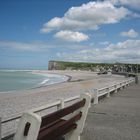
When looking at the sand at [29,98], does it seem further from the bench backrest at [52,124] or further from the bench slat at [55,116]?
the bench slat at [55,116]

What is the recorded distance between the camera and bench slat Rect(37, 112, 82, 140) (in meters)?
3.85

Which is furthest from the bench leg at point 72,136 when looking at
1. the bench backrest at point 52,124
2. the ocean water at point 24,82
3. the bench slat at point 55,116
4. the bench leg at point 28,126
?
the ocean water at point 24,82

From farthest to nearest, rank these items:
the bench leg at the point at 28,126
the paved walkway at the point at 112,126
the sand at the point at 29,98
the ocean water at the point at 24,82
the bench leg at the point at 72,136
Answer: the ocean water at the point at 24,82 < the sand at the point at 29,98 < the paved walkway at the point at 112,126 < the bench leg at the point at 72,136 < the bench leg at the point at 28,126

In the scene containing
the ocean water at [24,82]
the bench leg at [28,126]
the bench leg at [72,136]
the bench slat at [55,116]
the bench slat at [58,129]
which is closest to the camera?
the bench leg at [28,126]

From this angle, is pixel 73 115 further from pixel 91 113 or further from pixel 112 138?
pixel 91 113

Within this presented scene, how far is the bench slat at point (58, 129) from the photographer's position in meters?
3.85

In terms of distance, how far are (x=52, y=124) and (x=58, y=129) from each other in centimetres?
16

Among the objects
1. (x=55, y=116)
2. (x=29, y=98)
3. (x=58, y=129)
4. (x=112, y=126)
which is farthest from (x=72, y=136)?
→ (x=29, y=98)

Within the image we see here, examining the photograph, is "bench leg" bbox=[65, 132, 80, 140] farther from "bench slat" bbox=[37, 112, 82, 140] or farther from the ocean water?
the ocean water

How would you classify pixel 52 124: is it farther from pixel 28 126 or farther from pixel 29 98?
pixel 29 98

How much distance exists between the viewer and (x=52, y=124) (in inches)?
164

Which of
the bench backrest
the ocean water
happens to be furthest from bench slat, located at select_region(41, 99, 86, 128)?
the ocean water

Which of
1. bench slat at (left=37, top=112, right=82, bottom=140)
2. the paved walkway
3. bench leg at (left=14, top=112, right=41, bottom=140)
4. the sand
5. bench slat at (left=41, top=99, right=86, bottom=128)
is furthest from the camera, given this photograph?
the sand

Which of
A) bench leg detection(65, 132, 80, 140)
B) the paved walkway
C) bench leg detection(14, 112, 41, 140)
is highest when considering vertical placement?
bench leg detection(14, 112, 41, 140)
